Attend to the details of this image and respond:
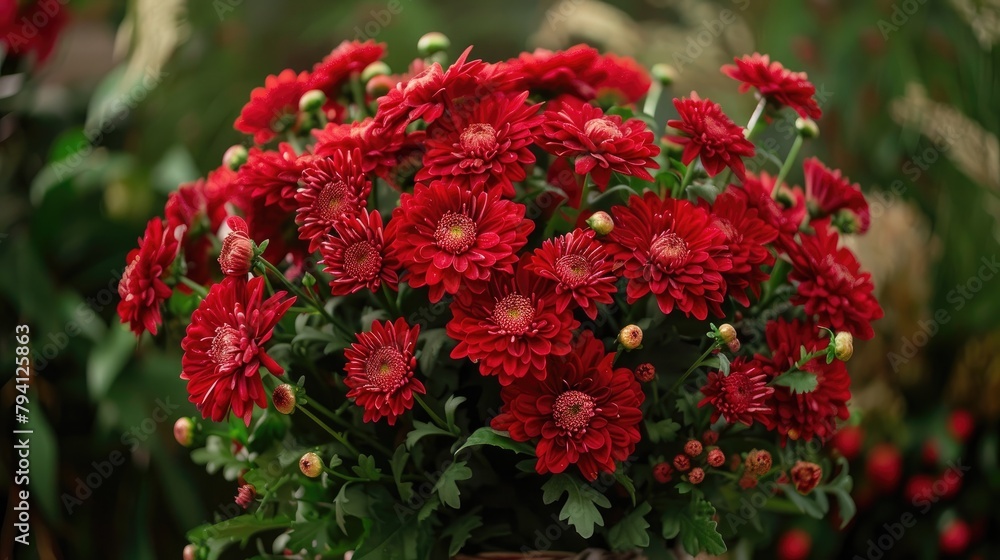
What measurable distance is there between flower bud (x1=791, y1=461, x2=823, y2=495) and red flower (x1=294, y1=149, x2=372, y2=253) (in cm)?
29

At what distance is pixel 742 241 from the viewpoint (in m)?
0.43

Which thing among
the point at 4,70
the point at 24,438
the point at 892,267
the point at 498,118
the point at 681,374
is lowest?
the point at 24,438

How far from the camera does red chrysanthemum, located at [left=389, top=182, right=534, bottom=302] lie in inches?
15.4

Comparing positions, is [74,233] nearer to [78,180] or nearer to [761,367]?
[78,180]

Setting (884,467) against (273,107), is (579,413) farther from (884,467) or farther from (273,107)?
Answer: (884,467)

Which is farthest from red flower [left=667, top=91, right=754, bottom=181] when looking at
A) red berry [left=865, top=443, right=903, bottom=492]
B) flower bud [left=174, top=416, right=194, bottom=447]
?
red berry [left=865, top=443, right=903, bottom=492]

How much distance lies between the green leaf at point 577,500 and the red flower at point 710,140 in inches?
7.0

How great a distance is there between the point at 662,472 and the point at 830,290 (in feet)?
0.46

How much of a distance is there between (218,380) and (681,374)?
24 cm

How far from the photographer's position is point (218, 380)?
39 cm

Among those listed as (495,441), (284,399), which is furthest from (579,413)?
(284,399)

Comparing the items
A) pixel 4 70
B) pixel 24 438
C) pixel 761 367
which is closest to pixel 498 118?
pixel 761 367

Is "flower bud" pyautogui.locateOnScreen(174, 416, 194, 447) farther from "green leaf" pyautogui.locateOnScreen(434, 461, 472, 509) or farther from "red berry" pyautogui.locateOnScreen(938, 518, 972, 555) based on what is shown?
"red berry" pyautogui.locateOnScreen(938, 518, 972, 555)

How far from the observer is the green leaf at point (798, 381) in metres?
0.42
